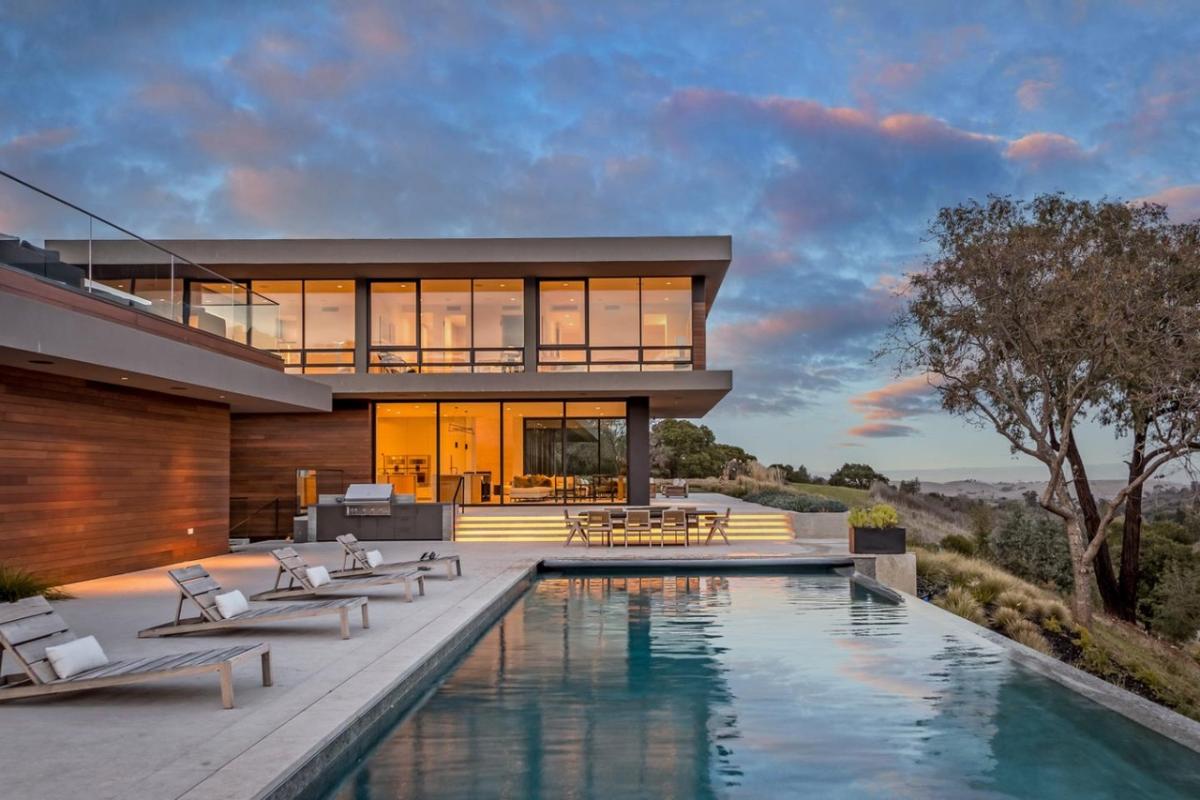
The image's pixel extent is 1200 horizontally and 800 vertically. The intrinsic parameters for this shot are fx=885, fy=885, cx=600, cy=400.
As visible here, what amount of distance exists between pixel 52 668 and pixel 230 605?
2282mm

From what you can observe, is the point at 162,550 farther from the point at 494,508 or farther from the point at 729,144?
the point at 729,144

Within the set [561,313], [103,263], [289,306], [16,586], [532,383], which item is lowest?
[16,586]

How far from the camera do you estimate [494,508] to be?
23828mm

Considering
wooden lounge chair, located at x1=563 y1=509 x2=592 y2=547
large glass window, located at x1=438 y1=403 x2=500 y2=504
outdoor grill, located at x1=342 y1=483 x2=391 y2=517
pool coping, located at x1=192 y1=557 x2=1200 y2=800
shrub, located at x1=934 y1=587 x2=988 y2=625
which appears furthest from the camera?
large glass window, located at x1=438 y1=403 x2=500 y2=504

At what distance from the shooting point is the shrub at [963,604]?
39.3ft

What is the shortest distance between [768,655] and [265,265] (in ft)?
61.2

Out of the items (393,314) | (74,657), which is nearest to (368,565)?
(74,657)

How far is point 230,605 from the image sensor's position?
8.03 m

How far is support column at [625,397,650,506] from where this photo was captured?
23.8 meters

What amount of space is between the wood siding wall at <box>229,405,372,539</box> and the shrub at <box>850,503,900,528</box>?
44.4ft

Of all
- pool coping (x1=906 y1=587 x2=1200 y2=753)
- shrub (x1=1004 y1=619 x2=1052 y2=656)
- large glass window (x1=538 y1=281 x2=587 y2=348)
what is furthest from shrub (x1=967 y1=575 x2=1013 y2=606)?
large glass window (x1=538 y1=281 x2=587 y2=348)

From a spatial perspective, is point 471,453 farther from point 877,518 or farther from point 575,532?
point 877,518

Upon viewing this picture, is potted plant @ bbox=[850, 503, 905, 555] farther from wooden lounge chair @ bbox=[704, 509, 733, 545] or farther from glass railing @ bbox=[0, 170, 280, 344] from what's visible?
glass railing @ bbox=[0, 170, 280, 344]

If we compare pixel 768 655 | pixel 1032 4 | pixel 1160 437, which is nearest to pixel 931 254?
pixel 1160 437
